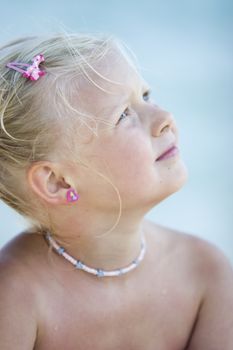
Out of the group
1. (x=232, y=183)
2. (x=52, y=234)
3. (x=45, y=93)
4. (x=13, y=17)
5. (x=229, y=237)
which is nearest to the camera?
(x=45, y=93)

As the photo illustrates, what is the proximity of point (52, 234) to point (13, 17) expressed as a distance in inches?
73.3

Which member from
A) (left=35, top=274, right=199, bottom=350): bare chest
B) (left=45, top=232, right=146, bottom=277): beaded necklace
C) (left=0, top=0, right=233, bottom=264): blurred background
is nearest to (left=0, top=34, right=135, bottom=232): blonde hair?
Result: (left=45, top=232, right=146, bottom=277): beaded necklace

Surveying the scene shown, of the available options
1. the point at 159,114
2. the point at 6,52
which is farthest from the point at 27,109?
the point at 159,114

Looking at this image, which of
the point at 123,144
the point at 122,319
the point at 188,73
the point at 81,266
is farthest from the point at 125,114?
the point at 188,73

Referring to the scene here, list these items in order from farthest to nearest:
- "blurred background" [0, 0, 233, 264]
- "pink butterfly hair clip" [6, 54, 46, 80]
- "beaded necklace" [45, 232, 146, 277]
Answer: "blurred background" [0, 0, 233, 264]
"beaded necklace" [45, 232, 146, 277]
"pink butterfly hair clip" [6, 54, 46, 80]

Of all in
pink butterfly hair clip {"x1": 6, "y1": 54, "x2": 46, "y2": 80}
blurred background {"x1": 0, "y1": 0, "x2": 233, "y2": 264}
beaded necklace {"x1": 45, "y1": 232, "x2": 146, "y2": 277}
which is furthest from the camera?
blurred background {"x1": 0, "y1": 0, "x2": 233, "y2": 264}

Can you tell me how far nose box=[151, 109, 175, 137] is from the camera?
4.45ft

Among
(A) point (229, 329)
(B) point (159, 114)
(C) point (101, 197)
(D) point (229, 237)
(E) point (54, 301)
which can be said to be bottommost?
(D) point (229, 237)

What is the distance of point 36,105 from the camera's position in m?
1.33

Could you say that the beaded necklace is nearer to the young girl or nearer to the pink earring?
the young girl

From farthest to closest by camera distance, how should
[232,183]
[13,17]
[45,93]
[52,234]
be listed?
[13,17], [232,183], [52,234], [45,93]

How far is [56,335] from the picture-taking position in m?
1.41

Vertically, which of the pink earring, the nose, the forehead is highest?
the forehead

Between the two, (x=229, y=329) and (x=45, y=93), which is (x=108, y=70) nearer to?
(x=45, y=93)
